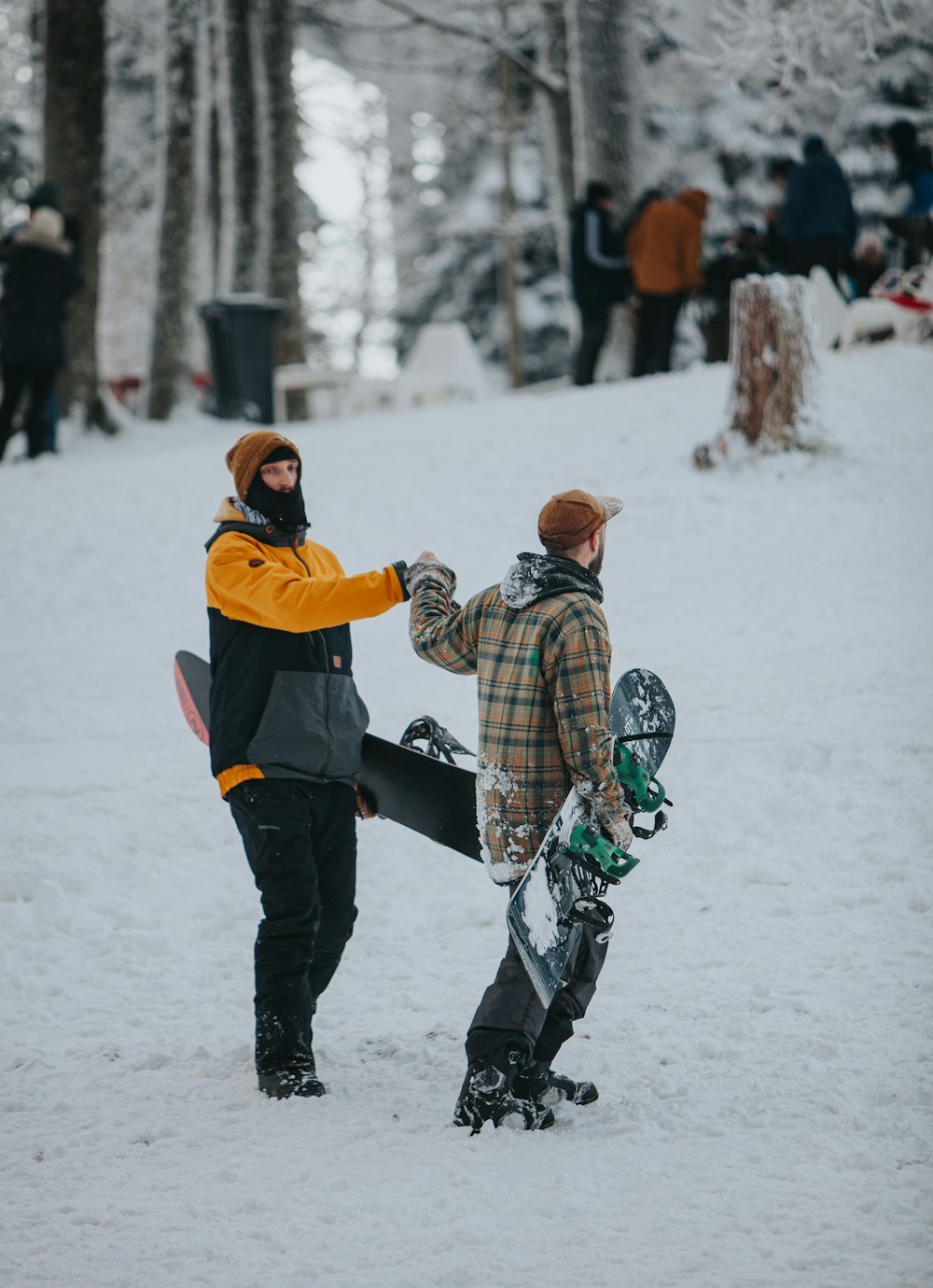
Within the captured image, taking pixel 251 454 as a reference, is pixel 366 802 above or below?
below

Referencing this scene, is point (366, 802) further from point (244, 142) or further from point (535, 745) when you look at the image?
point (244, 142)

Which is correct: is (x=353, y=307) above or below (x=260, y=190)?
above

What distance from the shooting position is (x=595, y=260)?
12109 millimetres

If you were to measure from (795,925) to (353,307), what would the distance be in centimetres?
2943

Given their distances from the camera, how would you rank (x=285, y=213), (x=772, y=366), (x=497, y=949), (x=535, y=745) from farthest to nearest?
(x=285, y=213) < (x=772, y=366) < (x=497, y=949) < (x=535, y=745)

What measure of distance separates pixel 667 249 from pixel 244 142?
657 cm

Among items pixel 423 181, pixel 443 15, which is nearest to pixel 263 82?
pixel 443 15

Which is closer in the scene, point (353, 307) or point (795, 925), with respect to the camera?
point (795, 925)

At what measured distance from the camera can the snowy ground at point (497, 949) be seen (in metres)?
2.97

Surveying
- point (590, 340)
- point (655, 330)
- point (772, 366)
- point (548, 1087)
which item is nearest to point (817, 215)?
point (655, 330)

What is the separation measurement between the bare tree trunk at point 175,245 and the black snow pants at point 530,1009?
36.9ft

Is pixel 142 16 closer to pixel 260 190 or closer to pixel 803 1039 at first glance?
pixel 260 190

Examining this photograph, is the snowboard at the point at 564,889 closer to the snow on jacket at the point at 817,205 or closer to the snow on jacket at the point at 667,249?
the snow on jacket at the point at 667,249

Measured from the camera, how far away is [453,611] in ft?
12.0
